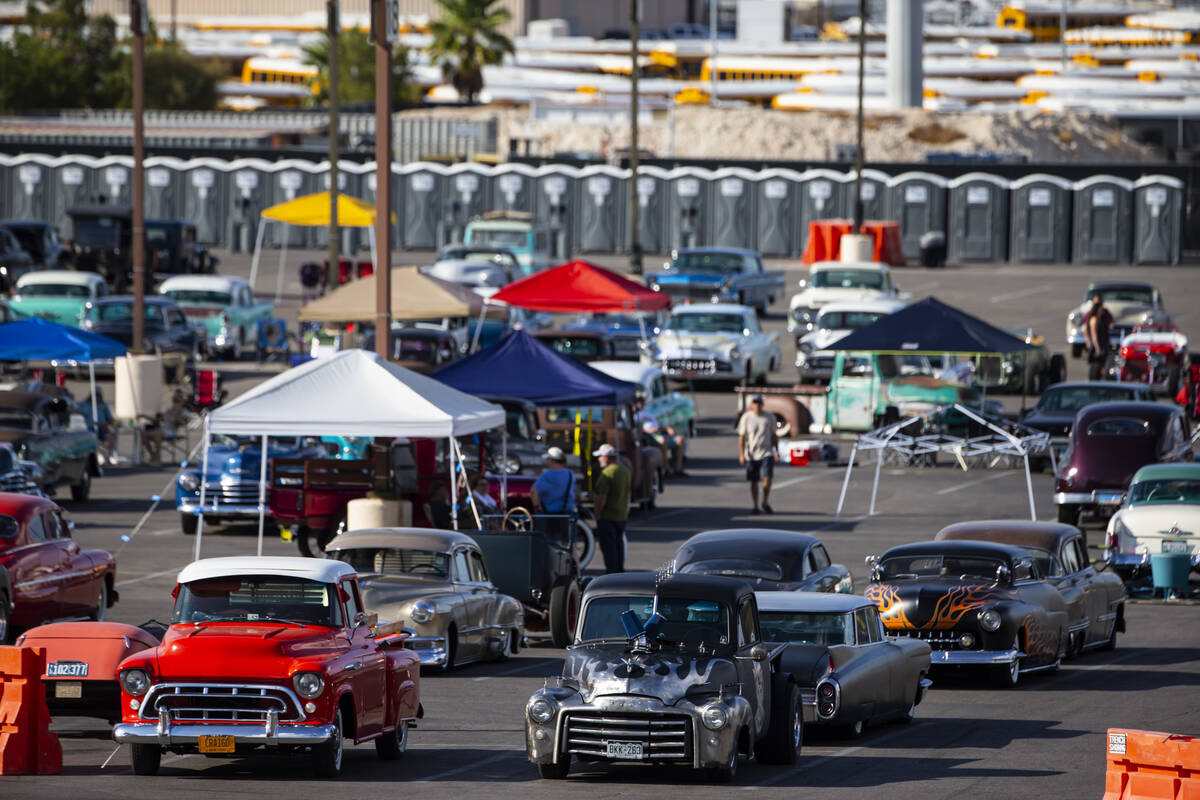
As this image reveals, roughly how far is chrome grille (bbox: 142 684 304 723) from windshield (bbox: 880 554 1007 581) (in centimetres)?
739

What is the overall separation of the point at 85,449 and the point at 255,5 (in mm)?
167097

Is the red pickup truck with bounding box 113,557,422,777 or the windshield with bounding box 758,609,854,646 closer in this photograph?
the red pickup truck with bounding box 113,557,422,777

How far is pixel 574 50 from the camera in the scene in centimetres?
17900

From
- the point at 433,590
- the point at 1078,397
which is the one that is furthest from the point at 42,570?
the point at 1078,397

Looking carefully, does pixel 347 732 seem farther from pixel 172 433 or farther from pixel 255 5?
pixel 255 5

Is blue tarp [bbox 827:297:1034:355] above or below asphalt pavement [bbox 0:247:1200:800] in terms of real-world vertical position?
above

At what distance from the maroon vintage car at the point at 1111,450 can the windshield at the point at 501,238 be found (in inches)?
1038

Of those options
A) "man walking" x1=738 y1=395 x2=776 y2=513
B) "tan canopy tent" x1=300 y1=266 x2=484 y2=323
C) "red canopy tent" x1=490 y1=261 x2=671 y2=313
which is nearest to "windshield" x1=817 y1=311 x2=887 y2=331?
"red canopy tent" x1=490 y1=261 x2=671 y2=313

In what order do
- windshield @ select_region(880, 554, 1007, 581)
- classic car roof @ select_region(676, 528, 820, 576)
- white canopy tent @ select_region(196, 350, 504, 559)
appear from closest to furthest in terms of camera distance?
windshield @ select_region(880, 554, 1007, 581) < classic car roof @ select_region(676, 528, 820, 576) < white canopy tent @ select_region(196, 350, 504, 559)

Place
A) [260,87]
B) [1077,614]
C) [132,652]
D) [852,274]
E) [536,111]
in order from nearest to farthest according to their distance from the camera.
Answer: [132,652], [1077,614], [852,274], [536,111], [260,87]

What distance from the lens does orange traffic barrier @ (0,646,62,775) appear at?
13.2 meters

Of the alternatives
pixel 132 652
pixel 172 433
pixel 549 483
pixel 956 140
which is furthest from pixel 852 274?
pixel 956 140

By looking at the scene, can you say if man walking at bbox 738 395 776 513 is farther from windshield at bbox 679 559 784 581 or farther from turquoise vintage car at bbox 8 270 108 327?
turquoise vintage car at bbox 8 270 108 327

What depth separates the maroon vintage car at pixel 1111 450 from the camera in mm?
27016
